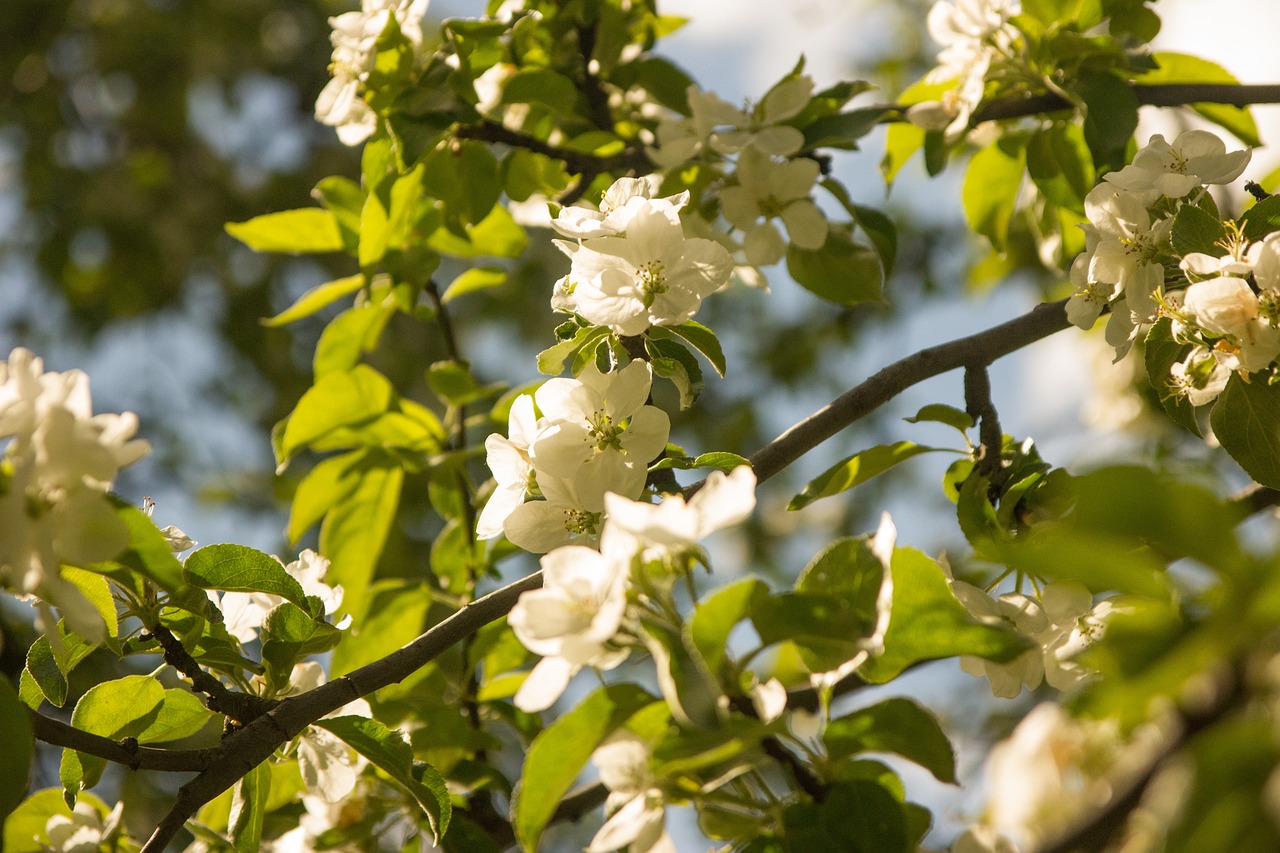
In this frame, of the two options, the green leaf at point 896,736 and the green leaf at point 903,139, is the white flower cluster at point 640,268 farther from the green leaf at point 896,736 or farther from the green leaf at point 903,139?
the green leaf at point 903,139

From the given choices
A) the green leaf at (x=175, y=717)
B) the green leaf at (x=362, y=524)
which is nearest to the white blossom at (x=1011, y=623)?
the green leaf at (x=175, y=717)

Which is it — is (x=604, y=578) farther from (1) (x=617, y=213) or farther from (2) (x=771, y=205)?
(2) (x=771, y=205)

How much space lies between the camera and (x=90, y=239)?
482 centimetres

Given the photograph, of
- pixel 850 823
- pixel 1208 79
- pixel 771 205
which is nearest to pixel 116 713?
pixel 850 823

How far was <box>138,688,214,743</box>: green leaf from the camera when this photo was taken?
115cm

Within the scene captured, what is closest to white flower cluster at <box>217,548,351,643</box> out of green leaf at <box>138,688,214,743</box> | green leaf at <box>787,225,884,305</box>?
green leaf at <box>138,688,214,743</box>

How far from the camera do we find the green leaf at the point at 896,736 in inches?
34.2

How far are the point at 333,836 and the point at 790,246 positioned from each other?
1.04m

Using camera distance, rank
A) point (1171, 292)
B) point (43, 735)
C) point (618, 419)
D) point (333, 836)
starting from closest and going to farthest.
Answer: point (43, 735), point (618, 419), point (1171, 292), point (333, 836)

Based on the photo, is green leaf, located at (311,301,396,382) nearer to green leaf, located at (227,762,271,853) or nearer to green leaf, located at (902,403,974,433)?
green leaf, located at (227,762,271,853)

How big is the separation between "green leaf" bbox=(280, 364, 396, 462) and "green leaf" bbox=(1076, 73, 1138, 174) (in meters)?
1.08

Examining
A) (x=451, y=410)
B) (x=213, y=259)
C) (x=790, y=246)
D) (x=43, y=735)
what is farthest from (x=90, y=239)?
(x=43, y=735)

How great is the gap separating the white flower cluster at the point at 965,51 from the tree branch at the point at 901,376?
326mm

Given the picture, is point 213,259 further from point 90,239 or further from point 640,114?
point 640,114
